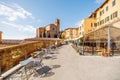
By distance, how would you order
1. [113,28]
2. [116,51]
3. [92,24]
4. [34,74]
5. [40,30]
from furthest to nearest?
[40,30], [92,24], [113,28], [116,51], [34,74]

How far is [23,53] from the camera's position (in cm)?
1434

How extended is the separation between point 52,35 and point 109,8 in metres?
65.1

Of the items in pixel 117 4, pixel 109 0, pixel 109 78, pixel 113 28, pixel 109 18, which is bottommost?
pixel 109 78

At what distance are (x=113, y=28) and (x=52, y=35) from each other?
250 ft

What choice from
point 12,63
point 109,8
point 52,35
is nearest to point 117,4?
point 109,8

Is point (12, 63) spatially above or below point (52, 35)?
below

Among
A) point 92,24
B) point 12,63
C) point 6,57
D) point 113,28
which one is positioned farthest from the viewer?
point 92,24

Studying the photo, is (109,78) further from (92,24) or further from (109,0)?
(92,24)

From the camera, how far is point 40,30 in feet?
341

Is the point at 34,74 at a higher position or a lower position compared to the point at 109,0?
lower

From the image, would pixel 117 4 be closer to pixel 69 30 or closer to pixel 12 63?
pixel 12 63

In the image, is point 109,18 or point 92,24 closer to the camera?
point 109,18

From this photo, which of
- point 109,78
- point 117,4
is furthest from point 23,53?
point 117,4

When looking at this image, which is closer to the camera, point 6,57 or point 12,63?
point 6,57
